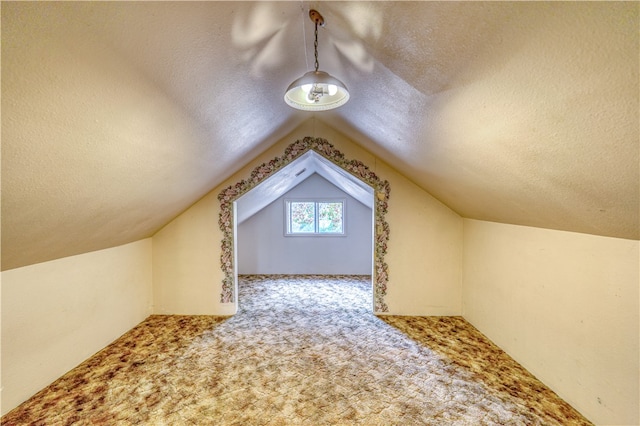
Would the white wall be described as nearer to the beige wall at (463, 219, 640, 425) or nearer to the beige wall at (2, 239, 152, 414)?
the beige wall at (2, 239, 152, 414)

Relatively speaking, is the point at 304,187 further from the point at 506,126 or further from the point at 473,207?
the point at 506,126

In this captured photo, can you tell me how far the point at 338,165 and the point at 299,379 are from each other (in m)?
2.46

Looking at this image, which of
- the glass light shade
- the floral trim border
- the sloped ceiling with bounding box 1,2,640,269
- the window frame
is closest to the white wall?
the window frame

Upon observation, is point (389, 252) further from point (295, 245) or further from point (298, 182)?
point (298, 182)

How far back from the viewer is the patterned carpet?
1841mm

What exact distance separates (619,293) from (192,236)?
3.99 meters

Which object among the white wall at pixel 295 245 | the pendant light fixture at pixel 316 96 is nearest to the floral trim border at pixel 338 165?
the pendant light fixture at pixel 316 96

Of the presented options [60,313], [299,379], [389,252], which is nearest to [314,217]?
[389,252]

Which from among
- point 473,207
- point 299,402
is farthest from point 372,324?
point 473,207

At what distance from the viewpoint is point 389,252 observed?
3.62m

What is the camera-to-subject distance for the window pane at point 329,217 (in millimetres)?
5914

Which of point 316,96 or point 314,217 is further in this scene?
point 314,217

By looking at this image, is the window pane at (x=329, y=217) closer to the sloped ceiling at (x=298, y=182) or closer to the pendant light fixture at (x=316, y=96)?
the sloped ceiling at (x=298, y=182)

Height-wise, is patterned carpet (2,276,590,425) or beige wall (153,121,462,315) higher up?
beige wall (153,121,462,315)
